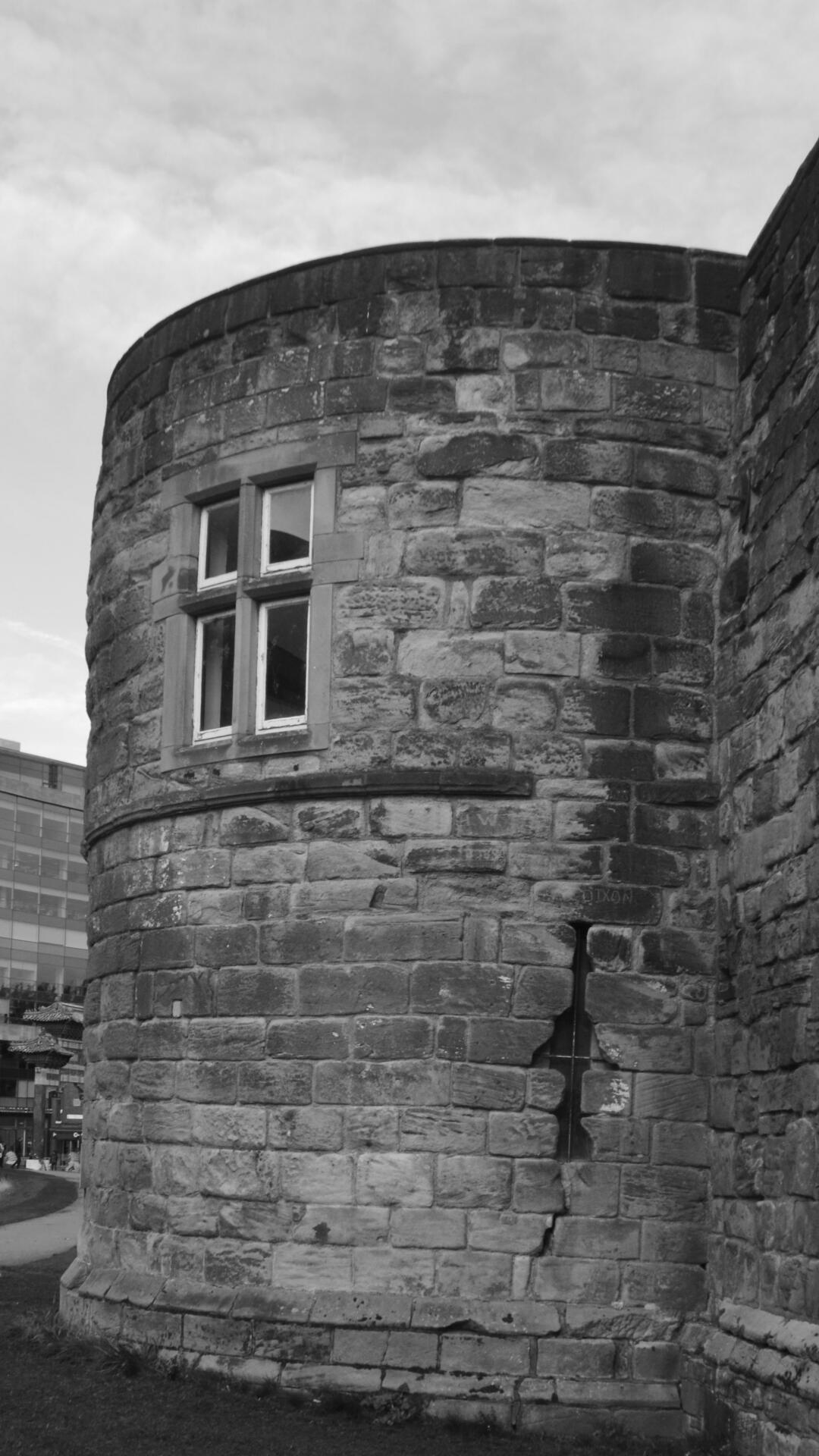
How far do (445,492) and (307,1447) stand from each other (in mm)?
4724

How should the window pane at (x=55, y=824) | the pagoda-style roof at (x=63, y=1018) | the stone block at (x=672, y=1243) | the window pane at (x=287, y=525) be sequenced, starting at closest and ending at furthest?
the stone block at (x=672, y=1243)
the window pane at (x=287, y=525)
the pagoda-style roof at (x=63, y=1018)
the window pane at (x=55, y=824)

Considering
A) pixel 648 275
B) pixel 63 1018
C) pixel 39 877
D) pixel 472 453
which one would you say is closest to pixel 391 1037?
pixel 472 453

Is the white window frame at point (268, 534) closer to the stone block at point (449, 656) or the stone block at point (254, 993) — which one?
the stone block at point (449, 656)

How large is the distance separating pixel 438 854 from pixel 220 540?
2.45 m

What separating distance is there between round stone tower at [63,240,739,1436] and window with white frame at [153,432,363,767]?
2 cm

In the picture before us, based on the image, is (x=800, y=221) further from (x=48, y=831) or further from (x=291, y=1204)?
(x=48, y=831)

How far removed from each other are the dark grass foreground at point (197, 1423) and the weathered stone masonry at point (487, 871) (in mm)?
164

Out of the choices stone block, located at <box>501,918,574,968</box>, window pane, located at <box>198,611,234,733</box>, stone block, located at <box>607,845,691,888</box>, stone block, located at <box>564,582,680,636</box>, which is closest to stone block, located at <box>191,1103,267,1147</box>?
stone block, located at <box>501,918,574,968</box>

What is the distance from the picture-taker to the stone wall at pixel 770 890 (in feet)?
26.5

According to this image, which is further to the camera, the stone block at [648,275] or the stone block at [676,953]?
the stone block at [648,275]

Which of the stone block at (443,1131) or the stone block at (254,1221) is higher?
the stone block at (443,1131)

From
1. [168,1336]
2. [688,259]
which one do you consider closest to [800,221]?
[688,259]

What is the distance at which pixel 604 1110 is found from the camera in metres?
9.20

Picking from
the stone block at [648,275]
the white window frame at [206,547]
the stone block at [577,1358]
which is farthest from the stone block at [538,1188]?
the stone block at [648,275]
